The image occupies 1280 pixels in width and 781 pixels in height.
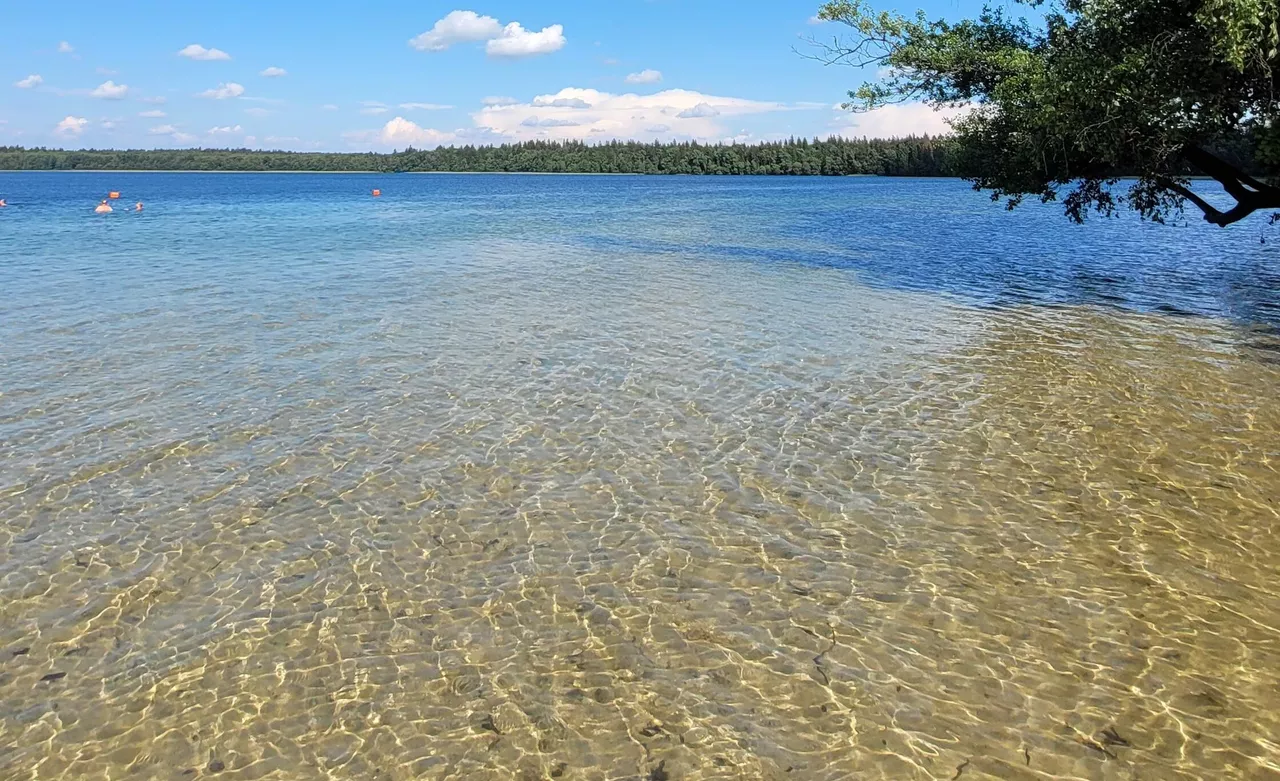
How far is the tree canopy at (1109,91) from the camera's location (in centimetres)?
1530

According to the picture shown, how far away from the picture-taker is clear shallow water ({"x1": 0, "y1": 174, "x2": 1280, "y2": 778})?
5.33m

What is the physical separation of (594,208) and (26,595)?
6203cm

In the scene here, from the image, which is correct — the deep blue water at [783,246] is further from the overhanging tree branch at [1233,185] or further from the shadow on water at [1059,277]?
the overhanging tree branch at [1233,185]

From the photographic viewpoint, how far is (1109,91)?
16625 mm

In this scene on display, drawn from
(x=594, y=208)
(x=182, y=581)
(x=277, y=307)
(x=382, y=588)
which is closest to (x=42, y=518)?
(x=182, y=581)

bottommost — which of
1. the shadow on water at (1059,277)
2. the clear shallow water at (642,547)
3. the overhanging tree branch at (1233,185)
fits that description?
the clear shallow water at (642,547)

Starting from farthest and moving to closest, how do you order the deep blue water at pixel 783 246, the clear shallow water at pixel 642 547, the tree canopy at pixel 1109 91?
the deep blue water at pixel 783 246 → the tree canopy at pixel 1109 91 → the clear shallow water at pixel 642 547

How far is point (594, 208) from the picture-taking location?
6675 centimetres

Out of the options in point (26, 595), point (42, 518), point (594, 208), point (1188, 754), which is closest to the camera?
point (1188, 754)

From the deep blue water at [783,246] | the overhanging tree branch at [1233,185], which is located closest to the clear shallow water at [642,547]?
the overhanging tree branch at [1233,185]

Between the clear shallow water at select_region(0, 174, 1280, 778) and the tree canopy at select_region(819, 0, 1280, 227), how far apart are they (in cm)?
396

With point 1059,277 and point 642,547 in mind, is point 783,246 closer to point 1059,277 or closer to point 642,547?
point 1059,277

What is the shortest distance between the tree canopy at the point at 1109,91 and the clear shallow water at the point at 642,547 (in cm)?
396

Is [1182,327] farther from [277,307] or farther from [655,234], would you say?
[655,234]
